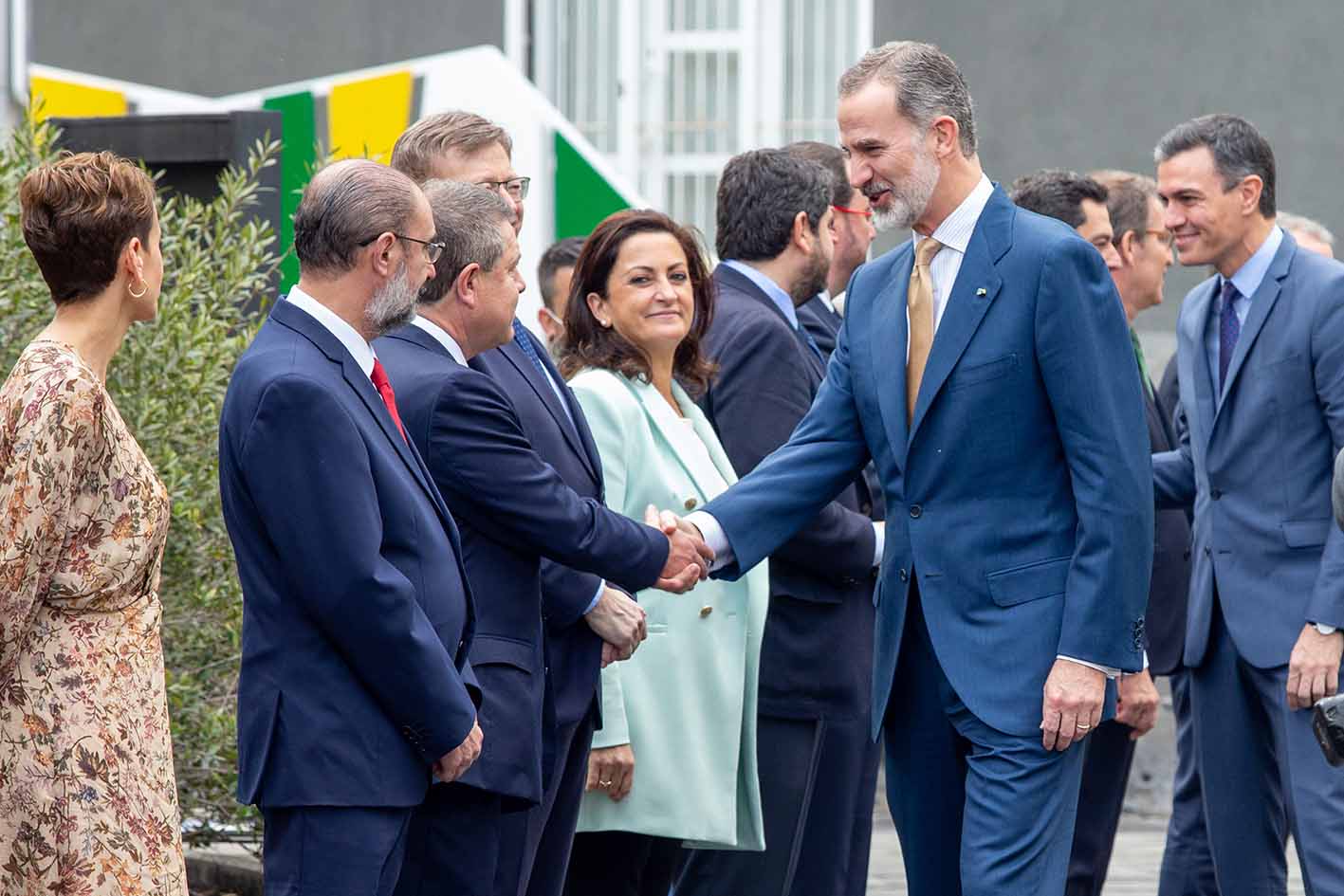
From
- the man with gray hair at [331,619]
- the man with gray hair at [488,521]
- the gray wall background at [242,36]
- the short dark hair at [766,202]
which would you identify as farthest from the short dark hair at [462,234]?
the gray wall background at [242,36]

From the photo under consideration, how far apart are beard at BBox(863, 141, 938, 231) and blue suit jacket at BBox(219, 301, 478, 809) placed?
1.27 m

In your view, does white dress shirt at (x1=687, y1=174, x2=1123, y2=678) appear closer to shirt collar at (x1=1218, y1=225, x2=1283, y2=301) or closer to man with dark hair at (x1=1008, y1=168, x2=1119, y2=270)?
shirt collar at (x1=1218, y1=225, x2=1283, y2=301)

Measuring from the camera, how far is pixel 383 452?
376 cm

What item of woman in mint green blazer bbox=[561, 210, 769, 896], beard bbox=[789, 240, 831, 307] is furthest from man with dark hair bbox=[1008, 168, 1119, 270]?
woman in mint green blazer bbox=[561, 210, 769, 896]

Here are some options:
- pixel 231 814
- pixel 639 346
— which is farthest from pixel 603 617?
pixel 231 814

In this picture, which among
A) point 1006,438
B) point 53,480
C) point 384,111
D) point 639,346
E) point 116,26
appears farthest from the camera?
point 116,26

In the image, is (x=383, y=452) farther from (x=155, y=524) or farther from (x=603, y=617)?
(x=603, y=617)

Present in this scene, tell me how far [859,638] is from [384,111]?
16.9 feet

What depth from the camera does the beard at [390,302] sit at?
154 inches

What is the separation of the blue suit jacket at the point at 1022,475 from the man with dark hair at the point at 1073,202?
6.29ft

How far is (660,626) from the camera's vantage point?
16.9ft

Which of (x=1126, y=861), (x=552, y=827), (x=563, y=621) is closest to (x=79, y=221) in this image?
(x=563, y=621)

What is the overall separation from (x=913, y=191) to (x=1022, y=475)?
2.09 feet

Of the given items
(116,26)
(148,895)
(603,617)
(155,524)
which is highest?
(116,26)
